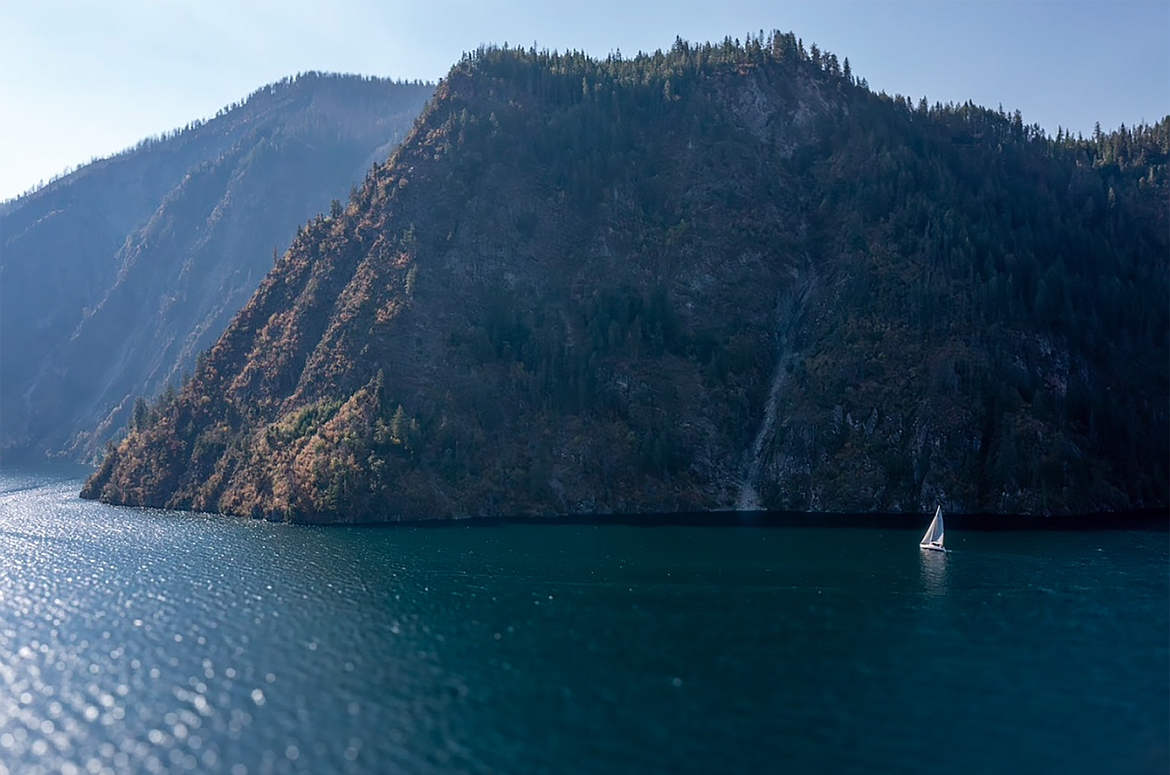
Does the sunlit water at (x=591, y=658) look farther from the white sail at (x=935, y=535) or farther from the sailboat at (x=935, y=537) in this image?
the white sail at (x=935, y=535)

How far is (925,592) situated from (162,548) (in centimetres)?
10693

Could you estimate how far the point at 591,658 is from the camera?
73812 mm

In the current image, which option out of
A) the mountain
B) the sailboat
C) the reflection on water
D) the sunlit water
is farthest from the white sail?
the mountain

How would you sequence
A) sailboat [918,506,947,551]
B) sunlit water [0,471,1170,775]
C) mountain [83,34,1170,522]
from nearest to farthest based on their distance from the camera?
1. sunlit water [0,471,1170,775]
2. sailboat [918,506,947,551]
3. mountain [83,34,1170,522]

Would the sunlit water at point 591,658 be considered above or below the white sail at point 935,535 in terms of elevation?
below

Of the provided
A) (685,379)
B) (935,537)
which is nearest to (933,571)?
→ (935,537)

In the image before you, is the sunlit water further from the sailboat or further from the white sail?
the white sail

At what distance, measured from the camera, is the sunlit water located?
5578 centimetres

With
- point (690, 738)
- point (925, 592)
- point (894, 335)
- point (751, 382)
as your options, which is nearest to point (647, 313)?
point (751, 382)

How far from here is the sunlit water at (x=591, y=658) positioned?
55781 mm

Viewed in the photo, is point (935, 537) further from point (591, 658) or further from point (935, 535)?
point (591, 658)

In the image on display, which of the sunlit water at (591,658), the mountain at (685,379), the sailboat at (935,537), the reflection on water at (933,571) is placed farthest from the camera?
the mountain at (685,379)

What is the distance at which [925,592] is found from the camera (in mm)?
95000

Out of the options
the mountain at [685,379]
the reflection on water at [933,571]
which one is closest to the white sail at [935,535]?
the reflection on water at [933,571]
